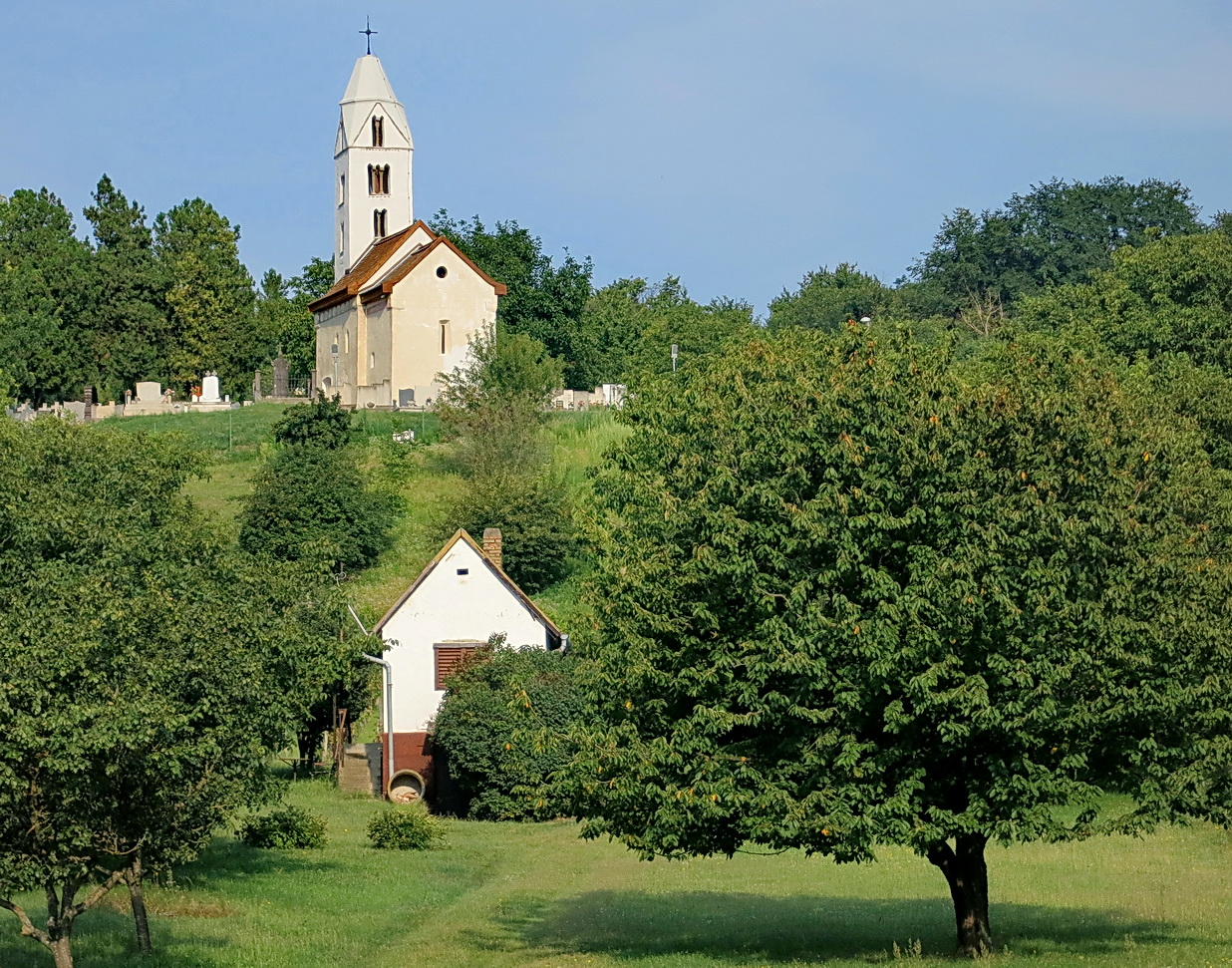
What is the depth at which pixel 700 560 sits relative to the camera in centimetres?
1944

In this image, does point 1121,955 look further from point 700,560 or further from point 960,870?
point 700,560

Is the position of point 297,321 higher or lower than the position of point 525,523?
higher

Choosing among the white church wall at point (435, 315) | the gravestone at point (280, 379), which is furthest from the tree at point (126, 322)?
the white church wall at point (435, 315)

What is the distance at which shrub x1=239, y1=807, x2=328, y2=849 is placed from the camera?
1223 inches

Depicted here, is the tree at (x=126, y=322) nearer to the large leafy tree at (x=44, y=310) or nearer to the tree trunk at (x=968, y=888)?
the large leafy tree at (x=44, y=310)

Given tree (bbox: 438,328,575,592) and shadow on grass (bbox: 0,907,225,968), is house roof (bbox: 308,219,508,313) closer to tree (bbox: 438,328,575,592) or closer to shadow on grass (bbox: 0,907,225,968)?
tree (bbox: 438,328,575,592)

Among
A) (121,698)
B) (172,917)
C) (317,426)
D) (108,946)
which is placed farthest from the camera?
(317,426)

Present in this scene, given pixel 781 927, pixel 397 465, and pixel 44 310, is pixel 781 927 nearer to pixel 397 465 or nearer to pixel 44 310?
pixel 397 465

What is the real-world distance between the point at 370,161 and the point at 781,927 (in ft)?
227

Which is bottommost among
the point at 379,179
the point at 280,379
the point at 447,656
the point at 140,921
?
the point at 140,921

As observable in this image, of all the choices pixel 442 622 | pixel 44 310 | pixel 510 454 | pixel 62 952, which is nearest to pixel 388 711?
pixel 442 622

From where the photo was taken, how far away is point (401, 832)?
3353 centimetres

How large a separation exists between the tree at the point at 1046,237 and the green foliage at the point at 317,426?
66551 mm

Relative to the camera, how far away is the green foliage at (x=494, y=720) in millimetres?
39094
